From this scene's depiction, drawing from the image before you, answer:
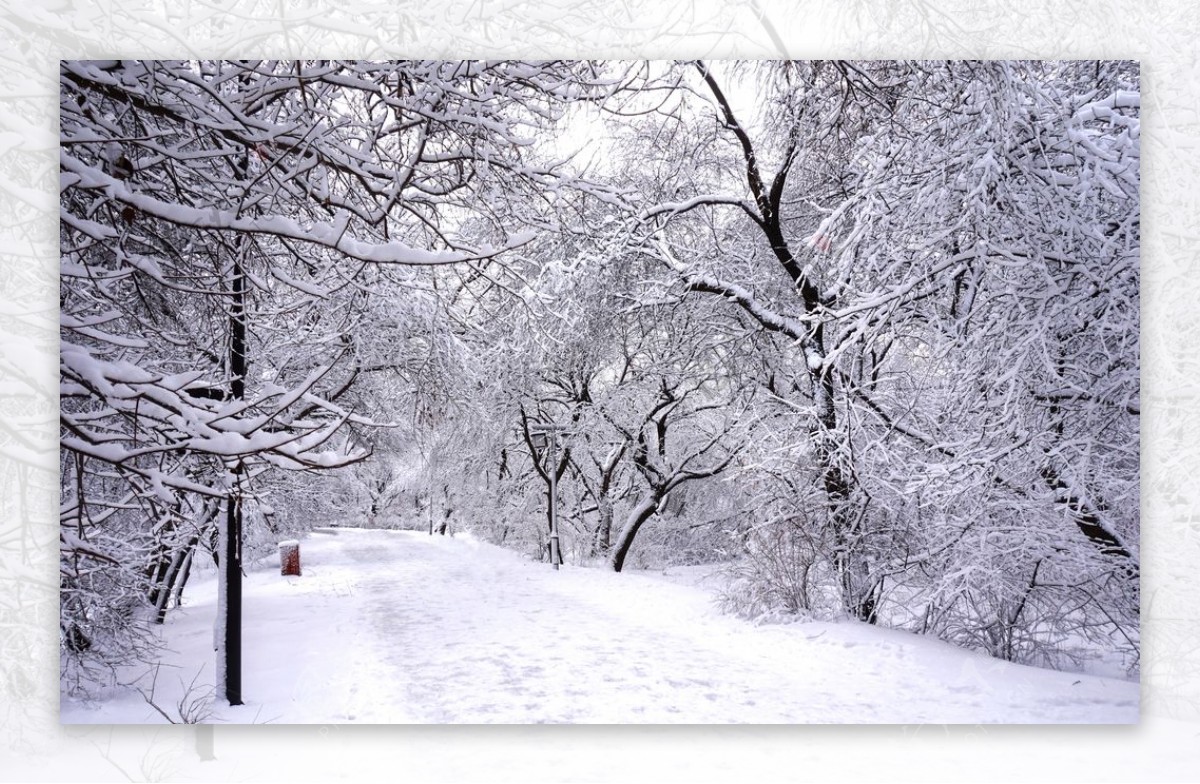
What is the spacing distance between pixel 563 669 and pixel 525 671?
146mm

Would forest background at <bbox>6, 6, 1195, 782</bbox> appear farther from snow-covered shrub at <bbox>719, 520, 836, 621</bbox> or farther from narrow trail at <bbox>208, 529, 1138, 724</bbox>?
snow-covered shrub at <bbox>719, 520, 836, 621</bbox>

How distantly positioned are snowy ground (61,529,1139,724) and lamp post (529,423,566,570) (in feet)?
1.78

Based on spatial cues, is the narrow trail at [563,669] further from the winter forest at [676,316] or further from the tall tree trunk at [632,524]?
the tall tree trunk at [632,524]

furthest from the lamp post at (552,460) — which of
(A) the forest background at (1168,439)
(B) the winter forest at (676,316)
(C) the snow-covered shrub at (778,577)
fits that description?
(A) the forest background at (1168,439)

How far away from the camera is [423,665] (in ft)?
10.2

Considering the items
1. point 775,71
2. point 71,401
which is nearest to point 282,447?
point 71,401

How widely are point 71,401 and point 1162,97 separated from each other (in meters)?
4.05

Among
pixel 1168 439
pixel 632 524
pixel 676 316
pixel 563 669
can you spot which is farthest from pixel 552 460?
pixel 1168 439

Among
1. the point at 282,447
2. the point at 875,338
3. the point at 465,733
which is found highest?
the point at 875,338

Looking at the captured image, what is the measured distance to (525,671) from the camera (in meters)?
3.11

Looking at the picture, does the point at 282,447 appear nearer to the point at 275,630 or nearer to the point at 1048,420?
the point at 275,630

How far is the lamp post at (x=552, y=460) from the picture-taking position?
3.83 metres

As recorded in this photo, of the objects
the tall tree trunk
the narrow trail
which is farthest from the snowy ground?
the tall tree trunk

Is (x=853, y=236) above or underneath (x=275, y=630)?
above
